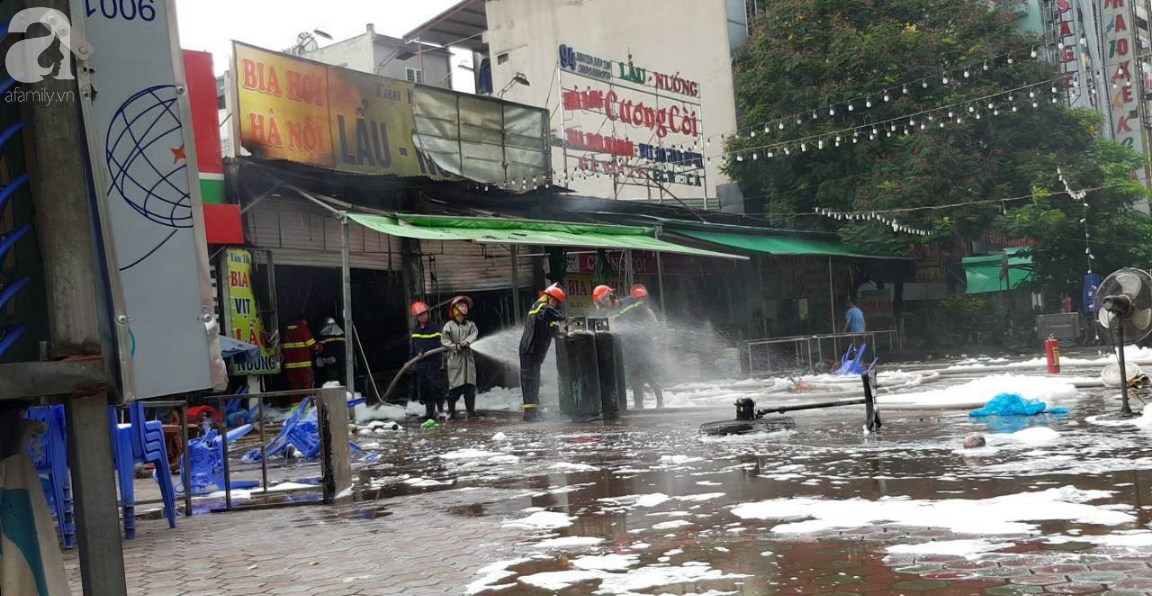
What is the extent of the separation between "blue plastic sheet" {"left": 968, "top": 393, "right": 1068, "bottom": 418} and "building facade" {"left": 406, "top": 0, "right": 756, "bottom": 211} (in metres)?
16.2

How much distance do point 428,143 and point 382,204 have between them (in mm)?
1568

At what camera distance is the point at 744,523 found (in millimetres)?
6203

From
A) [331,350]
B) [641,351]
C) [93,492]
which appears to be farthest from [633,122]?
[93,492]

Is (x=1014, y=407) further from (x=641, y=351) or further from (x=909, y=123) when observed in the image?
(x=909, y=123)

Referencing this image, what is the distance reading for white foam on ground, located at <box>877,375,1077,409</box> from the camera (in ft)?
40.8

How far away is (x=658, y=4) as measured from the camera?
3625 cm

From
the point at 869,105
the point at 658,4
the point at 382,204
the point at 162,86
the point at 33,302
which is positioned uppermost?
the point at 658,4

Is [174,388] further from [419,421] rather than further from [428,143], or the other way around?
[428,143]

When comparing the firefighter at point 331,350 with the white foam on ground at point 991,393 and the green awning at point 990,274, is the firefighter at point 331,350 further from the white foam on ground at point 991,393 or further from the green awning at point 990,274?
the green awning at point 990,274

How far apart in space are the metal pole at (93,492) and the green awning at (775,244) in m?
23.0

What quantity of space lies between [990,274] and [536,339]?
22.5 m

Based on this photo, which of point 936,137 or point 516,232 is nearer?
point 516,232

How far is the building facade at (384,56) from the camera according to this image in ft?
135

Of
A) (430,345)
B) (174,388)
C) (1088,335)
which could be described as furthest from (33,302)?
(1088,335)
